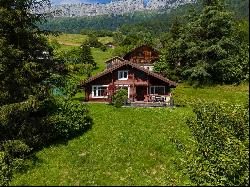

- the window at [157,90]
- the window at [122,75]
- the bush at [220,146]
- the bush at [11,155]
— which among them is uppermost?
the window at [122,75]

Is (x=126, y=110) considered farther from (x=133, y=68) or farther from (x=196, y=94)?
(x=196, y=94)

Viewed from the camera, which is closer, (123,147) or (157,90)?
(123,147)

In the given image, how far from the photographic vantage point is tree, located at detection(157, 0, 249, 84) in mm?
69312

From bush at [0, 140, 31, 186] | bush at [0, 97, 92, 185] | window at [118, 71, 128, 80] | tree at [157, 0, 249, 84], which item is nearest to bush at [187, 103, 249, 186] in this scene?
bush at [0, 97, 92, 185]

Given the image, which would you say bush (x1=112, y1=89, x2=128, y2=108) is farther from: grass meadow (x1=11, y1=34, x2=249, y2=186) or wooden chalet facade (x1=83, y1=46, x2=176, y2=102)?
wooden chalet facade (x1=83, y1=46, x2=176, y2=102)

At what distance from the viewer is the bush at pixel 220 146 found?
12.7 metres

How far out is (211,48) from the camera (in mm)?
69000

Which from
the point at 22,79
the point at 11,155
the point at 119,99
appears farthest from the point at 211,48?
the point at 11,155

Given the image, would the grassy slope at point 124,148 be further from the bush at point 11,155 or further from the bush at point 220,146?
the bush at point 220,146

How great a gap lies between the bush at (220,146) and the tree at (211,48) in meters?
52.6

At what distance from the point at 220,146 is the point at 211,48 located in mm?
55789

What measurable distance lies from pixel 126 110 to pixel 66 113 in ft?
32.9

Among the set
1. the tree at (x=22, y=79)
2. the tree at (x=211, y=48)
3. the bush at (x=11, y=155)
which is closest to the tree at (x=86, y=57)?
the tree at (x=211, y=48)

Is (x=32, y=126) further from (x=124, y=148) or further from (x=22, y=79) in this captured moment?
(x=124, y=148)
